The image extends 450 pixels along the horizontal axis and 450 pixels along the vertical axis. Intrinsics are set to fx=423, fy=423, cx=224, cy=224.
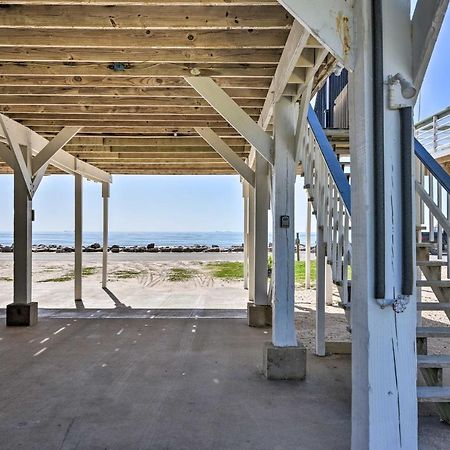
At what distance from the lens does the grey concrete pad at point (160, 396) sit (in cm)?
255

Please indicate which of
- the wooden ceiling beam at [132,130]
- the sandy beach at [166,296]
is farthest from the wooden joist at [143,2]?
the sandy beach at [166,296]

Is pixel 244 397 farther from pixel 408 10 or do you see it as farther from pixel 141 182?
pixel 141 182

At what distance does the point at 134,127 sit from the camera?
577 centimetres

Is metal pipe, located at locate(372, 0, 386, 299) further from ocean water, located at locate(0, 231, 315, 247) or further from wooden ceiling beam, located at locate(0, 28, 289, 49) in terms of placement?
ocean water, located at locate(0, 231, 315, 247)

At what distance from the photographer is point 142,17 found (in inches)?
118

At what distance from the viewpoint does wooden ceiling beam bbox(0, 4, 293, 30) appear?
2959 millimetres

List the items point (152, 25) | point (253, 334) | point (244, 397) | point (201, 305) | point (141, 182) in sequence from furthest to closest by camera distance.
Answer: point (141, 182) → point (201, 305) → point (253, 334) → point (244, 397) → point (152, 25)

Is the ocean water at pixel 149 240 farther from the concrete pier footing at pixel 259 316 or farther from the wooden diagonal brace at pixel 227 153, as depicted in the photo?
the wooden diagonal brace at pixel 227 153

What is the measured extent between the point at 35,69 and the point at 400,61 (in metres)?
3.25

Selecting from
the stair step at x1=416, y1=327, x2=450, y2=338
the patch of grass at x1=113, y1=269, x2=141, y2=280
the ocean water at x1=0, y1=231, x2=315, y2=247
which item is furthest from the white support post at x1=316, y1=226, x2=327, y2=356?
the ocean water at x1=0, y1=231, x2=315, y2=247

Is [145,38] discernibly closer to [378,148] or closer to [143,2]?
[143,2]

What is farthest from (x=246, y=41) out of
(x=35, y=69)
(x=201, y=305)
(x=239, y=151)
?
(x=201, y=305)

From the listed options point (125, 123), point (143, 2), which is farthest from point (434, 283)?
point (125, 123)

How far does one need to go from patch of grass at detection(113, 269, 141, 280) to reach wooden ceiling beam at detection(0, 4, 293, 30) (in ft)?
28.0
